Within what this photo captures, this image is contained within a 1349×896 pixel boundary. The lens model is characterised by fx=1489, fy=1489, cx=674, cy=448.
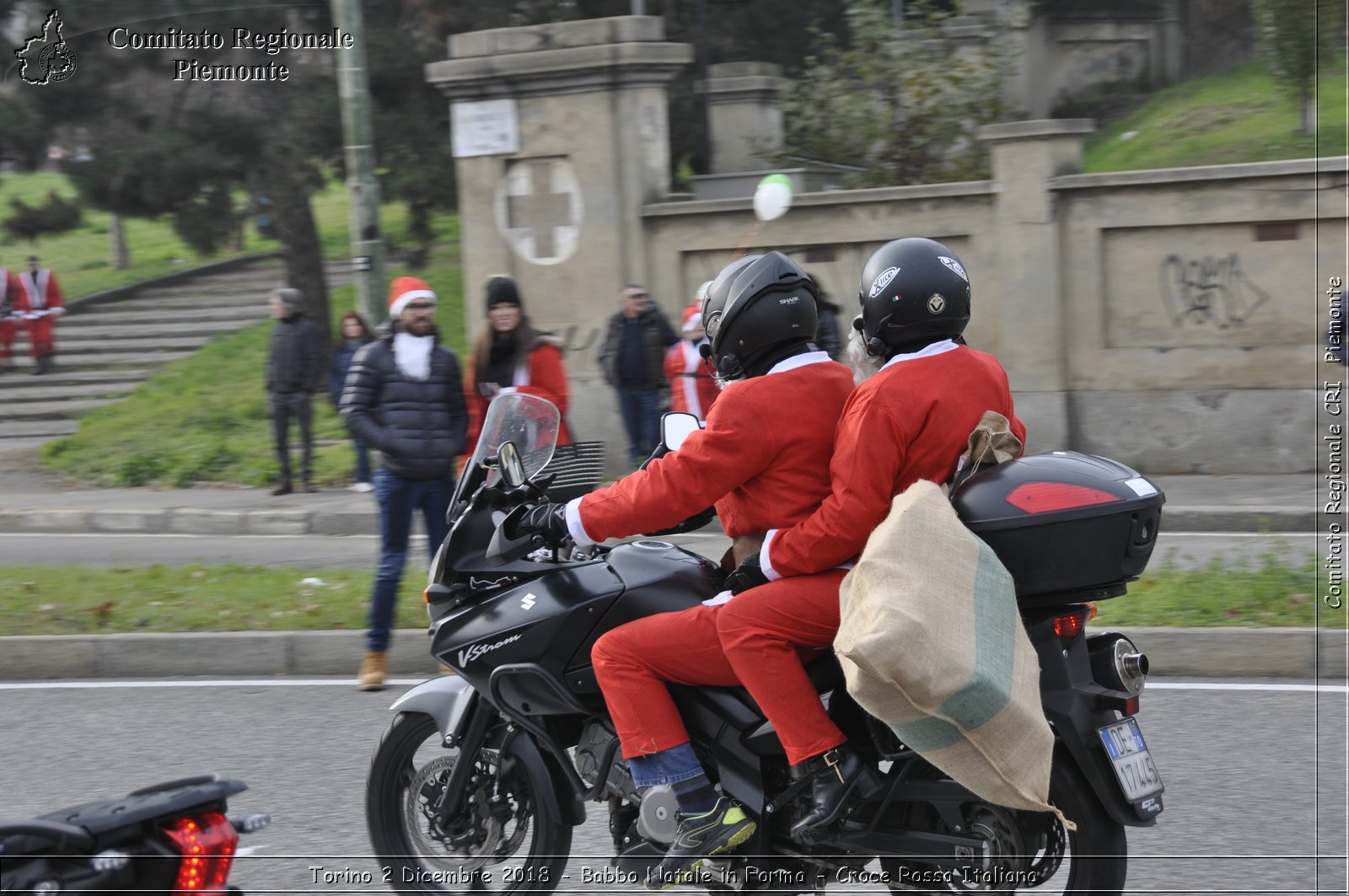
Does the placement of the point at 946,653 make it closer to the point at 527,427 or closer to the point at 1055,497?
the point at 1055,497

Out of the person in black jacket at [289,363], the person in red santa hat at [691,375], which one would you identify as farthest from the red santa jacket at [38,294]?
the person in red santa hat at [691,375]

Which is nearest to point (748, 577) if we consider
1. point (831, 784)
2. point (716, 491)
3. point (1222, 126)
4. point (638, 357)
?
point (716, 491)

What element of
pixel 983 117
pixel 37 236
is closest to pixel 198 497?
pixel 37 236

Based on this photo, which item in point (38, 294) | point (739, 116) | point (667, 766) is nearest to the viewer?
point (667, 766)

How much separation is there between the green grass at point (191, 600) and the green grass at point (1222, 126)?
434 inches

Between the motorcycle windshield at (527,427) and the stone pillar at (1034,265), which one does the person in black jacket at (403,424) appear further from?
the stone pillar at (1034,265)

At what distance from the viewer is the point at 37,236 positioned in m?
19.3

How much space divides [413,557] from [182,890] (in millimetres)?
7647

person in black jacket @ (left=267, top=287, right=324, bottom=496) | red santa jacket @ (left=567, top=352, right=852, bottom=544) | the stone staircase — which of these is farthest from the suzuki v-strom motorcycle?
the stone staircase

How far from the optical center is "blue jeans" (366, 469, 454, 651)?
280 inches

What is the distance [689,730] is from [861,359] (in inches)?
41.8

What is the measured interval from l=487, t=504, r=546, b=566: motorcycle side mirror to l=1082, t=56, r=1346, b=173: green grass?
43.4 feet

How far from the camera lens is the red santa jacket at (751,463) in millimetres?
3738

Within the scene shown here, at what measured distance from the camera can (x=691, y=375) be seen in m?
11.9
